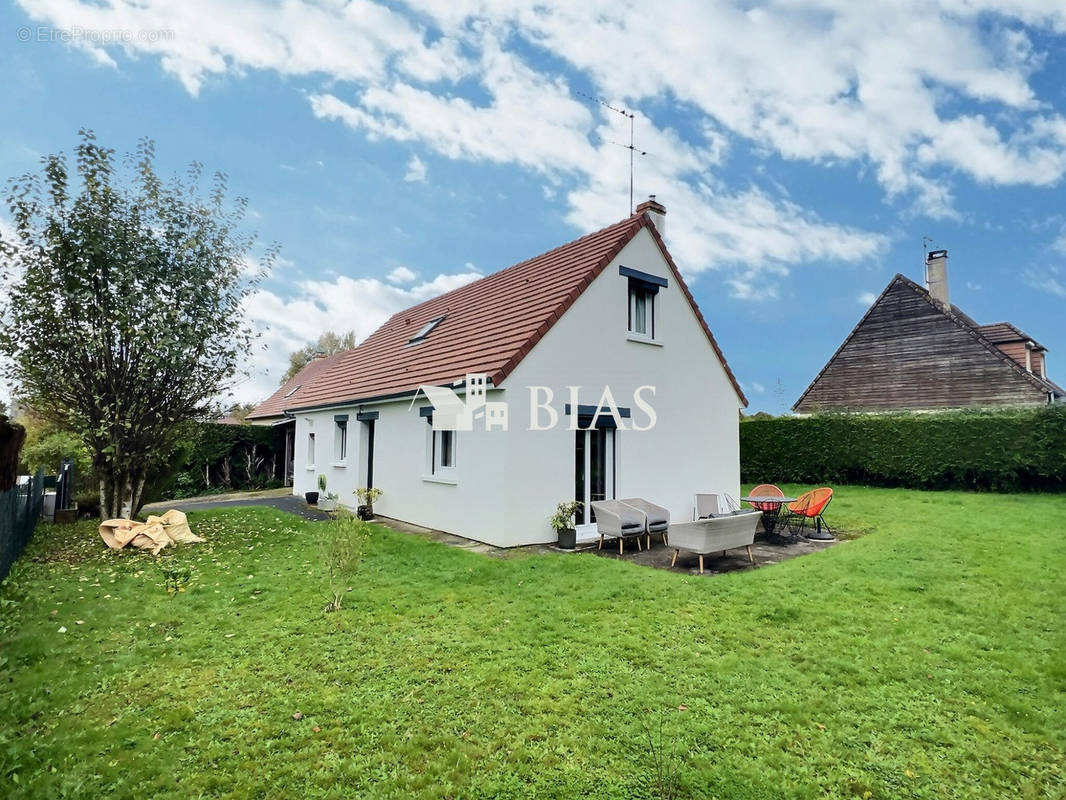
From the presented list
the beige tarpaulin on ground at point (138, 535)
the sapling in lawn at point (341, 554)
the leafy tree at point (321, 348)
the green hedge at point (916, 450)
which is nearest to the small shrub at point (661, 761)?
the sapling in lawn at point (341, 554)

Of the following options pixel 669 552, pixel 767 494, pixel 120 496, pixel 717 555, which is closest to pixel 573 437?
pixel 669 552

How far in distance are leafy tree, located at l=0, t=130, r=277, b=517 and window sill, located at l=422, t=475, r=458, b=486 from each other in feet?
18.7

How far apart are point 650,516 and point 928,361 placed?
19.9 metres

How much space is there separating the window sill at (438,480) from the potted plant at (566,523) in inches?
90.0

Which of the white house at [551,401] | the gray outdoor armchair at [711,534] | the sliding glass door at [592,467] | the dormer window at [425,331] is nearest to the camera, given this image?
the gray outdoor armchair at [711,534]

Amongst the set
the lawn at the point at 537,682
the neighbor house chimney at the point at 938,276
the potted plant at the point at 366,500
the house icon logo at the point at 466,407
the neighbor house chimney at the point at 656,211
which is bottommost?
the lawn at the point at 537,682

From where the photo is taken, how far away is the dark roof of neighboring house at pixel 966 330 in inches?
808

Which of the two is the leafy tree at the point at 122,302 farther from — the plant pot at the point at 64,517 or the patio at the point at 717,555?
the patio at the point at 717,555

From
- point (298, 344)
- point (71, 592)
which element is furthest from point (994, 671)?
point (298, 344)

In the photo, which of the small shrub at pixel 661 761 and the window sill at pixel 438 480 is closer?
the small shrub at pixel 661 761

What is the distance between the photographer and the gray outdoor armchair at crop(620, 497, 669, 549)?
33.5 ft

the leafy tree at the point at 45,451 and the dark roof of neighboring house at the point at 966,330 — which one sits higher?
the dark roof of neighboring house at the point at 966,330

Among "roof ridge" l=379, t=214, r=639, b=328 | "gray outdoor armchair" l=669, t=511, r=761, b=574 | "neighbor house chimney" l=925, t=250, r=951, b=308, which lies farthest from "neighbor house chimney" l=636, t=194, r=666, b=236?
"neighbor house chimney" l=925, t=250, r=951, b=308

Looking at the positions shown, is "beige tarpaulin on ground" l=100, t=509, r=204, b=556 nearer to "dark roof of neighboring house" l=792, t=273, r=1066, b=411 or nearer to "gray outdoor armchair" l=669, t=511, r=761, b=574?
"gray outdoor armchair" l=669, t=511, r=761, b=574
